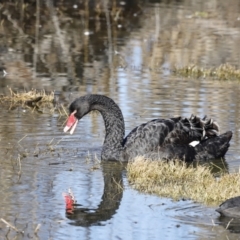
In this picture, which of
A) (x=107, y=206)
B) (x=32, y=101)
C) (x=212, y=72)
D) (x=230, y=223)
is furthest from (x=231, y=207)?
(x=212, y=72)

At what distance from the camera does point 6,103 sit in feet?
49.0

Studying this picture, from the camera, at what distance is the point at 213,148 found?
11695mm

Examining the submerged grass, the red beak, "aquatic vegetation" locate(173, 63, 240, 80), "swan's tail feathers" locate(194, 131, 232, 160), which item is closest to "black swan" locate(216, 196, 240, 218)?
the submerged grass

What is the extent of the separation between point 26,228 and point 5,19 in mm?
19909

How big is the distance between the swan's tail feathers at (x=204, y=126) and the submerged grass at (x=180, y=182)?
4.14ft

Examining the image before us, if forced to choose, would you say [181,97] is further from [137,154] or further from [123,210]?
[123,210]

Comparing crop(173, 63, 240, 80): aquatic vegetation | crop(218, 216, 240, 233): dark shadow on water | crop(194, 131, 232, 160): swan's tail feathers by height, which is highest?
crop(218, 216, 240, 233): dark shadow on water

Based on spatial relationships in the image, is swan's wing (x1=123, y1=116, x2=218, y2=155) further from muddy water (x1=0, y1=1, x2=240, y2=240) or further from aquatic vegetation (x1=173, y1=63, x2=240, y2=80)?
aquatic vegetation (x1=173, y1=63, x2=240, y2=80)

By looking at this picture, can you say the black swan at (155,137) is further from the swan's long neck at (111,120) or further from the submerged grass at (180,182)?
the submerged grass at (180,182)

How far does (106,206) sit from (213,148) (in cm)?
305

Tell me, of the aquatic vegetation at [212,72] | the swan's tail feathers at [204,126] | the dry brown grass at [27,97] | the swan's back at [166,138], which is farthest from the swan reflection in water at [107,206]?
the aquatic vegetation at [212,72]

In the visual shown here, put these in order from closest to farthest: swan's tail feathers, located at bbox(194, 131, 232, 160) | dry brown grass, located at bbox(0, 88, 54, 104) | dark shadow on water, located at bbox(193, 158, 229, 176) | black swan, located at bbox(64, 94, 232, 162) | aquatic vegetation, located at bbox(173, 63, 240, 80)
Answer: dark shadow on water, located at bbox(193, 158, 229, 176), black swan, located at bbox(64, 94, 232, 162), swan's tail feathers, located at bbox(194, 131, 232, 160), dry brown grass, located at bbox(0, 88, 54, 104), aquatic vegetation, located at bbox(173, 63, 240, 80)

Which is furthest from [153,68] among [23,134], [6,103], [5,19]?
[5,19]

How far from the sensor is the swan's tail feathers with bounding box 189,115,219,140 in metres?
11.8
